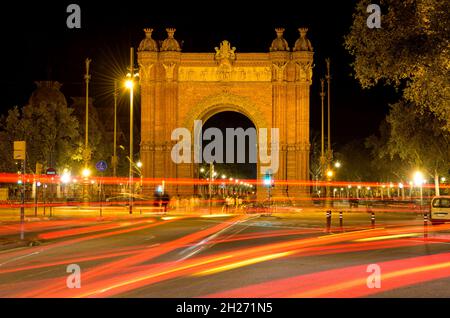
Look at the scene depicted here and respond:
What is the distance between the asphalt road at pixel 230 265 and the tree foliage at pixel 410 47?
510cm

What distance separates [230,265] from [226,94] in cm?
4420

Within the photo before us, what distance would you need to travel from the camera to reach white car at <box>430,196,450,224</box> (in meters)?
29.7

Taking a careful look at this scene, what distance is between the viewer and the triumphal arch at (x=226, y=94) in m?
Answer: 56.9

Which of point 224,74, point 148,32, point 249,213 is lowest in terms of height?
point 249,213

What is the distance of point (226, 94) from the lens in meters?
57.0

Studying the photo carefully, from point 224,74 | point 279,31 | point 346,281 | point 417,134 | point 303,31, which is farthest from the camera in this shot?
point 303,31

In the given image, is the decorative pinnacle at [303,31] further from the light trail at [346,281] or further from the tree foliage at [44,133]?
the light trail at [346,281]

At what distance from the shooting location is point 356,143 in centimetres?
9969

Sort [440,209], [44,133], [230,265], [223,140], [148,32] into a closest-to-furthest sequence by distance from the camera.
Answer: [230,265], [440,209], [148,32], [44,133], [223,140]

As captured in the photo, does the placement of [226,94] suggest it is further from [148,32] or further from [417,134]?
[417,134]

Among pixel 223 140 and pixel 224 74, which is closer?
pixel 224 74

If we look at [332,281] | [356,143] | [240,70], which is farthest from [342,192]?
[332,281]

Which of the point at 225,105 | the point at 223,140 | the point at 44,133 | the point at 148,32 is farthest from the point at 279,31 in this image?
the point at 223,140

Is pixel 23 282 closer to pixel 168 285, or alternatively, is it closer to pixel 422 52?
pixel 168 285
